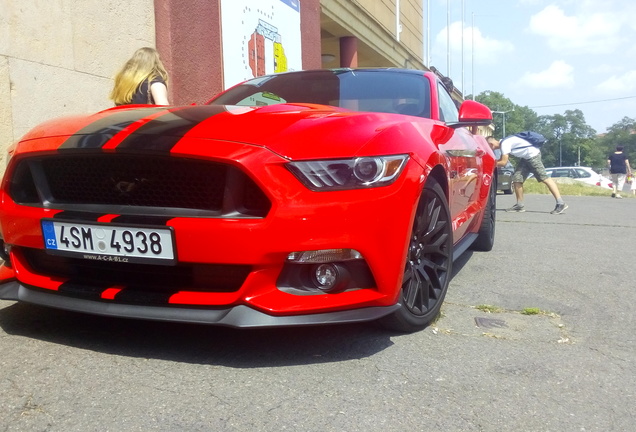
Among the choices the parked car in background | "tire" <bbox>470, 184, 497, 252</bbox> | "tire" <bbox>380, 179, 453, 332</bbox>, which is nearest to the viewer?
"tire" <bbox>380, 179, 453, 332</bbox>

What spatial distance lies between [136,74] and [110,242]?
7.93 feet

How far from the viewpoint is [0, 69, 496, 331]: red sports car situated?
2.23m

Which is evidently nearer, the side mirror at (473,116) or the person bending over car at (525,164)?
the side mirror at (473,116)

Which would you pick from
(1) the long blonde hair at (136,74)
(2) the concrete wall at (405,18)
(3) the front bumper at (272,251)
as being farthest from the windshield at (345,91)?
(2) the concrete wall at (405,18)

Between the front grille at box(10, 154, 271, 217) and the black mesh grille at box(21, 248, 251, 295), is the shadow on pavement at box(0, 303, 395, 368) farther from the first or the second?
the front grille at box(10, 154, 271, 217)

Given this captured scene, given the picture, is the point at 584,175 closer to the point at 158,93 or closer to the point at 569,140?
the point at 158,93

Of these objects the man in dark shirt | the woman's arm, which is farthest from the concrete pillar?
the woman's arm

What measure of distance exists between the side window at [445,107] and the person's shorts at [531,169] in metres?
5.71

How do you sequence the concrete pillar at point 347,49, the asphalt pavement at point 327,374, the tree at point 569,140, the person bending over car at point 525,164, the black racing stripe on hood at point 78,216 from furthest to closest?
the tree at point 569,140
the concrete pillar at point 347,49
the person bending over car at point 525,164
the black racing stripe on hood at point 78,216
the asphalt pavement at point 327,374

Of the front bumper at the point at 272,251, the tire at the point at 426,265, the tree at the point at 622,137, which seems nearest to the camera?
the front bumper at the point at 272,251

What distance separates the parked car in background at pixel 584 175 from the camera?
30.3 m

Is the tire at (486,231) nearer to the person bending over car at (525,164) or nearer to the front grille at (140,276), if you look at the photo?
the front grille at (140,276)

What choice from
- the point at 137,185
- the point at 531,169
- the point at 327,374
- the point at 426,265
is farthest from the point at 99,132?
the point at 531,169

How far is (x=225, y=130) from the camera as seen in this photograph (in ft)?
7.66
